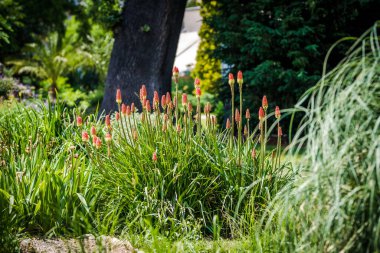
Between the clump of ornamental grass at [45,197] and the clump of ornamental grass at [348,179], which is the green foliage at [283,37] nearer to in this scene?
the clump of ornamental grass at [45,197]

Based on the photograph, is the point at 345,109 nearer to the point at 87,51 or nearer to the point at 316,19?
the point at 316,19

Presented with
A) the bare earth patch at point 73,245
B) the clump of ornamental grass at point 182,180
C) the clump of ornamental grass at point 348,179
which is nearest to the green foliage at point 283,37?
the clump of ornamental grass at point 182,180

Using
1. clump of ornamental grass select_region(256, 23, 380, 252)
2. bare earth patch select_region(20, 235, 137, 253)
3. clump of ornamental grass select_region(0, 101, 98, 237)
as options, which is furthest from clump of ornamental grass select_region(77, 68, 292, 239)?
clump of ornamental grass select_region(256, 23, 380, 252)

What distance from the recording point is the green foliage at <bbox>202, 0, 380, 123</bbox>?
943cm

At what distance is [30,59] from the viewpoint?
80.5ft

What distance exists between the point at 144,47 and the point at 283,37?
Result: 251 centimetres

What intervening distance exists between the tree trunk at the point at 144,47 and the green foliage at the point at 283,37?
1.37m

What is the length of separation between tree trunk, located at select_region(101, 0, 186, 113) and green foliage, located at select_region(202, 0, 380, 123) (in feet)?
4.50

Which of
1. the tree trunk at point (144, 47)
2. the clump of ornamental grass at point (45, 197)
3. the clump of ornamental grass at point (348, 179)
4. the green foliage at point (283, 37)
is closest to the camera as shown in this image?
the clump of ornamental grass at point (348, 179)

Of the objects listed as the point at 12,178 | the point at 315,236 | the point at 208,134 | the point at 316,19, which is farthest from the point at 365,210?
the point at 316,19

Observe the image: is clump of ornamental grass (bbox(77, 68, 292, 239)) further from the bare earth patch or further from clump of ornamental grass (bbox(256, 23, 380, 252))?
clump of ornamental grass (bbox(256, 23, 380, 252))

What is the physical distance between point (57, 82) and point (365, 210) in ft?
73.6

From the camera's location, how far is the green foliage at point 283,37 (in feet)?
30.9

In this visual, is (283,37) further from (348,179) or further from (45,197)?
(348,179)
